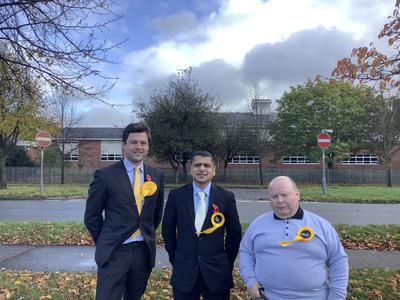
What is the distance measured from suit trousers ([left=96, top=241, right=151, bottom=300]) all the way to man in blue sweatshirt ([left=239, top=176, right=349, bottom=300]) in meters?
1.04

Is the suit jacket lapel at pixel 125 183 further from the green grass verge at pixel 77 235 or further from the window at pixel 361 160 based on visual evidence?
the window at pixel 361 160

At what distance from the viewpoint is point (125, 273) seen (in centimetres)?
276

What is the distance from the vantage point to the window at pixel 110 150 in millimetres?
39559

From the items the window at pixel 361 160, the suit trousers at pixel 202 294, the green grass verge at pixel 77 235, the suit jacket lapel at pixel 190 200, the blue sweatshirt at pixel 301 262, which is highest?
the window at pixel 361 160

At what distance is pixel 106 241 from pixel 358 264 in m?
4.65

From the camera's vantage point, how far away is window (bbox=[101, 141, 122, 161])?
39.6 meters

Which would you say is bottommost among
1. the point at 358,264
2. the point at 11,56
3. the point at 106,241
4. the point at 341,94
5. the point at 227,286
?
the point at 358,264

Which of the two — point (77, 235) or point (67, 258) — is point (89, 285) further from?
point (77, 235)

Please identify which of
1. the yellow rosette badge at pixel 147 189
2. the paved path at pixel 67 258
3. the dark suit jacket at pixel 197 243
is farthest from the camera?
the paved path at pixel 67 258

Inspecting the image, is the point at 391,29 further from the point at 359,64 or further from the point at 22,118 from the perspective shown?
the point at 22,118

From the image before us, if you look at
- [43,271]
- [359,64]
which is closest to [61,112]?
[43,271]

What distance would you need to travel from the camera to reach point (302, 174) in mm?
28469

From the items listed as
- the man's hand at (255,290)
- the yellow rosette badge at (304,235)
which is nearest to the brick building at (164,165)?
the man's hand at (255,290)

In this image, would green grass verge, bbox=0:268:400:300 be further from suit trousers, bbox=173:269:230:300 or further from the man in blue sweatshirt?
the man in blue sweatshirt
